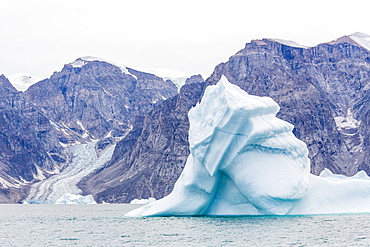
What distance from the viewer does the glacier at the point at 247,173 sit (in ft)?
167

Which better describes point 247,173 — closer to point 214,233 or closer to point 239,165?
point 239,165

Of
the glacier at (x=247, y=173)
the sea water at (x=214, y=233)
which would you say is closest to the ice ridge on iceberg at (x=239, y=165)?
the glacier at (x=247, y=173)

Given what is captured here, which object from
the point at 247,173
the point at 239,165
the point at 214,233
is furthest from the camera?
the point at 239,165

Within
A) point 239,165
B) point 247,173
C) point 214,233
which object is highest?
point 239,165

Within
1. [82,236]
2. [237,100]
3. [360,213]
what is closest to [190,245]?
[82,236]

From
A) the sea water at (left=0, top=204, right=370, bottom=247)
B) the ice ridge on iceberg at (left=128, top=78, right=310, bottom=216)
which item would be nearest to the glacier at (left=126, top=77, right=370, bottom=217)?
the ice ridge on iceberg at (left=128, top=78, right=310, bottom=216)

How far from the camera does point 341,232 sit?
41.6 metres

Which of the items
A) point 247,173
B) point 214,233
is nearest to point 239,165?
point 247,173

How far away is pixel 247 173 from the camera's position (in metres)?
51.4

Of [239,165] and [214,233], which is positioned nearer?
[214,233]

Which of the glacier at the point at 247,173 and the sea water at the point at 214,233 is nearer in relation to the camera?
the sea water at the point at 214,233

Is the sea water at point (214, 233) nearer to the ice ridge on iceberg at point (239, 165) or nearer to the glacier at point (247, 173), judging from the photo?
the ice ridge on iceberg at point (239, 165)

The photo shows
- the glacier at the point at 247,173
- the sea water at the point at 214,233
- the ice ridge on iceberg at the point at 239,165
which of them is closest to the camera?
the sea water at the point at 214,233

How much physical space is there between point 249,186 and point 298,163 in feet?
18.3
